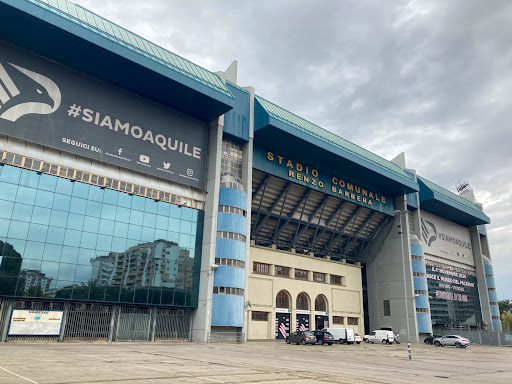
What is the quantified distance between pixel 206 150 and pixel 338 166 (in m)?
21.4

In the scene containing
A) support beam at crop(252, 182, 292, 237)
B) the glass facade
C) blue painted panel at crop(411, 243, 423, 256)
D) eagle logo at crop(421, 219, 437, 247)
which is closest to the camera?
the glass facade

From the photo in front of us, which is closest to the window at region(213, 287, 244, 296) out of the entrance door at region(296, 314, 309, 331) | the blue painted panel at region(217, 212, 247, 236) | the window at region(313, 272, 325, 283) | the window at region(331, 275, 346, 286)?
the blue painted panel at region(217, 212, 247, 236)

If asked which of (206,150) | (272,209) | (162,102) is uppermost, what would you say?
(162,102)

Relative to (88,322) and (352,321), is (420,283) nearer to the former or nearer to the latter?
(352,321)

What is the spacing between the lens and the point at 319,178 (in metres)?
56.7

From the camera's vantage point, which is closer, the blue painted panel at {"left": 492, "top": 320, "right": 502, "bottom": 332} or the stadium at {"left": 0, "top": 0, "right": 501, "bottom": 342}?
the stadium at {"left": 0, "top": 0, "right": 501, "bottom": 342}

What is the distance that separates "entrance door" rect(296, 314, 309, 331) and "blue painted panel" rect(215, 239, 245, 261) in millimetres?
19984

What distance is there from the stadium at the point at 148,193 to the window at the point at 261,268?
0.99 ft

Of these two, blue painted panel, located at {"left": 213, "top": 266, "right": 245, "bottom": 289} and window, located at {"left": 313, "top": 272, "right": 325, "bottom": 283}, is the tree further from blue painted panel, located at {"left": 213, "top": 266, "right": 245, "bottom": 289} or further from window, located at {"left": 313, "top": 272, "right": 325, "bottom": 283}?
blue painted panel, located at {"left": 213, "top": 266, "right": 245, "bottom": 289}

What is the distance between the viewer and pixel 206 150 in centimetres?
4472

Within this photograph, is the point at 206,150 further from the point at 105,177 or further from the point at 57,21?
the point at 57,21

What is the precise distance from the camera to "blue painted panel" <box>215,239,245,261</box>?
41844 millimetres

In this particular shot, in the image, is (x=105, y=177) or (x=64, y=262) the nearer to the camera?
(x=64, y=262)

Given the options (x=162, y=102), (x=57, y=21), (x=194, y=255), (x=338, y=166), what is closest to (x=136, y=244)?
(x=194, y=255)
